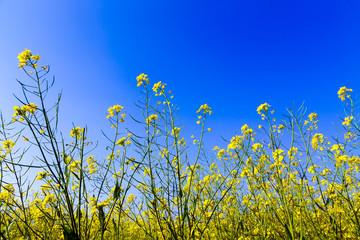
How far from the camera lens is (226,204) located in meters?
3.86

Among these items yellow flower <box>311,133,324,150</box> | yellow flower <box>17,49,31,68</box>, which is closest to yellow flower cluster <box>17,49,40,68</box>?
yellow flower <box>17,49,31,68</box>

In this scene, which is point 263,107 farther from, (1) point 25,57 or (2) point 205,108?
(1) point 25,57

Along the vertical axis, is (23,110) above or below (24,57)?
below

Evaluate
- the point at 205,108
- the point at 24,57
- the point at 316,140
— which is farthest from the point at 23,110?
the point at 316,140

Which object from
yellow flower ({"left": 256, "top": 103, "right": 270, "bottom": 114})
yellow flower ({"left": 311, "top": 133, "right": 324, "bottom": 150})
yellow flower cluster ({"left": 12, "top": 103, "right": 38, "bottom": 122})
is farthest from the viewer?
yellow flower ({"left": 311, "top": 133, "right": 324, "bottom": 150})

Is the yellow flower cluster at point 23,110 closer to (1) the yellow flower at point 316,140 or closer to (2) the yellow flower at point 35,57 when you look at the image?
(2) the yellow flower at point 35,57

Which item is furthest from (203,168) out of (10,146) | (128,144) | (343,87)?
(10,146)

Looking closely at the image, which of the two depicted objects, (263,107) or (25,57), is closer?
(25,57)

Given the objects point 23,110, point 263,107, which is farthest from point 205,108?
point 23,110

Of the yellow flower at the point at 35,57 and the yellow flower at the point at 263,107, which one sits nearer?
the yellow flower at the point at 35,57

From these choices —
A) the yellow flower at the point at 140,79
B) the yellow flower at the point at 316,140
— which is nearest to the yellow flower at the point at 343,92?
the yellow flower at the point at 316,140

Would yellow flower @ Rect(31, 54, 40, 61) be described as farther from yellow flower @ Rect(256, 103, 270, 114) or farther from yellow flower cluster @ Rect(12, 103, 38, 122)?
yellow flower @ Rect(256, 103, 270, 114)

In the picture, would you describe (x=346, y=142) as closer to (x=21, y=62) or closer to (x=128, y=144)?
(x=128, y=144)

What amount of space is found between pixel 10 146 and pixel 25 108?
1.38 m
